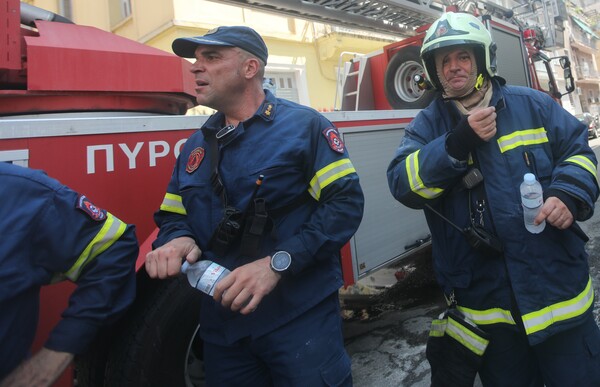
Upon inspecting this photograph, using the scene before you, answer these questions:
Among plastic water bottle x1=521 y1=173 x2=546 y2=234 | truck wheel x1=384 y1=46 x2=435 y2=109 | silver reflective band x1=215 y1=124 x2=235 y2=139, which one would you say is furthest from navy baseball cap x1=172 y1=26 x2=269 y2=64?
truck wheel x1=384 y1=46 x2=435 y2=109

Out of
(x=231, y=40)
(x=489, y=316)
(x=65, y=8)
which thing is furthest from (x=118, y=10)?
(x=489, y=316)

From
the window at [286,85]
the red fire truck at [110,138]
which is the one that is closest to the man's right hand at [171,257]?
the red fire truck at [110,138]

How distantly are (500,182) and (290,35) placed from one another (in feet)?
32.7

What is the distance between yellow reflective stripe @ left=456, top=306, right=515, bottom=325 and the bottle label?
0.92 m

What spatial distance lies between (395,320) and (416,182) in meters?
2.32

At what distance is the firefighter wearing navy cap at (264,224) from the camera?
4.31 ft

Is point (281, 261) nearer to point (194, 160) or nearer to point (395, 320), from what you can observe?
point (194, 160)

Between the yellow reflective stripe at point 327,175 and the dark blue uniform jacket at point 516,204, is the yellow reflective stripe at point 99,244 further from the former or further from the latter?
the dark blue uniform jacket at point 516,204

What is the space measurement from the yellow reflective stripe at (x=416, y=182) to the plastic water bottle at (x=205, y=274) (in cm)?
71

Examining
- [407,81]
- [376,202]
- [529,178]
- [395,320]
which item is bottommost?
[395,320]

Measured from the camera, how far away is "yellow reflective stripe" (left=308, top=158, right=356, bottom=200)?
140 centimetres

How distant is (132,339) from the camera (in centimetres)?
178

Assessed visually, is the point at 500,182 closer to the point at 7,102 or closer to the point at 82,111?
the point at 82,111

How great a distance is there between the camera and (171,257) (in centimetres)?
132
